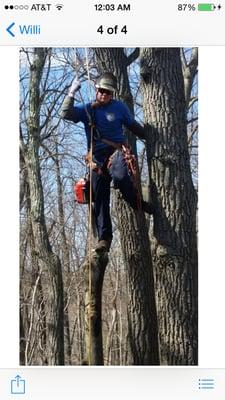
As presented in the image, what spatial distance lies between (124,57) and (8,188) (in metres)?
0.43

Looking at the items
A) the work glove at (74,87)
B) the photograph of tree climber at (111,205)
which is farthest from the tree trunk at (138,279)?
the work glove at (74,87)

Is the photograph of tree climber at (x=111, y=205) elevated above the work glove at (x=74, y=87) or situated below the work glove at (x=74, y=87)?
below

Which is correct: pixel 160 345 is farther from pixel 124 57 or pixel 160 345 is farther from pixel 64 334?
pixel 124 57

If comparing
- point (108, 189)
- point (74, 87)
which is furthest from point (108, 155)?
point (74, 87)

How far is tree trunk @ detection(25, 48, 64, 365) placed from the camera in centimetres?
186

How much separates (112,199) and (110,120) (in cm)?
20

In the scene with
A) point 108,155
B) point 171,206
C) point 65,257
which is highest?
point 108,155

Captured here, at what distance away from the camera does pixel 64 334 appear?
1.93m

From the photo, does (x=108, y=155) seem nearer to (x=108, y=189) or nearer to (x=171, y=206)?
(x=108, y=189)

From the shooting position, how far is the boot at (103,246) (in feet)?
6.17

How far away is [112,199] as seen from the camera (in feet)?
6.21
